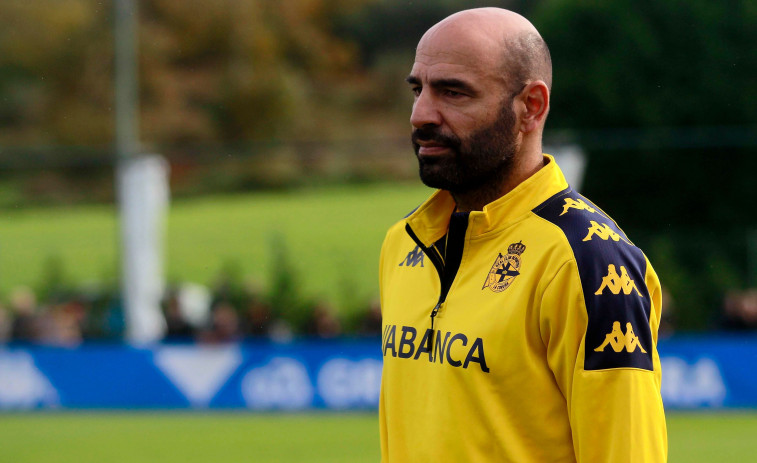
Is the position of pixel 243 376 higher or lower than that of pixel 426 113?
higher

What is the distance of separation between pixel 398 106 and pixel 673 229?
1353 centimetres

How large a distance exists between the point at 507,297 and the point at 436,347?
242mm

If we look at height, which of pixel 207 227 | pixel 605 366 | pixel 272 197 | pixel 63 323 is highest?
pixel 272 197

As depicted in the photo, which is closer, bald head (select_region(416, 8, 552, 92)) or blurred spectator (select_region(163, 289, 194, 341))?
bald head (select_region(416, 8, 552, 92))

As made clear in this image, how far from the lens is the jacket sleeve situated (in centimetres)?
244

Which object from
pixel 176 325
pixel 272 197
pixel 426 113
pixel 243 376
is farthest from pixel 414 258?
pixel 272 197

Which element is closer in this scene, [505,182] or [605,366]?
[605,366]

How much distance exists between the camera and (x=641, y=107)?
111 ft

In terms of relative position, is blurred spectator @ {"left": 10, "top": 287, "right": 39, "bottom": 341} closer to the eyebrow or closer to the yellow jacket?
the yellow jacket

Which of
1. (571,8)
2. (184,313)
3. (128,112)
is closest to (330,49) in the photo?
(571,8)

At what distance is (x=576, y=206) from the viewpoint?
→ 265cm

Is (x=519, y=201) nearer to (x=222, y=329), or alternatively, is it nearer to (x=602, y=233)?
(x=602, y=233)

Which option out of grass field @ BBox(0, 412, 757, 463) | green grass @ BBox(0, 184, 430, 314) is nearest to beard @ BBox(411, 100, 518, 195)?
grass field @ BBox(0, 412, 757, 463)

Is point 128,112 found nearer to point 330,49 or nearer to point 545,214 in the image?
point 545,214
